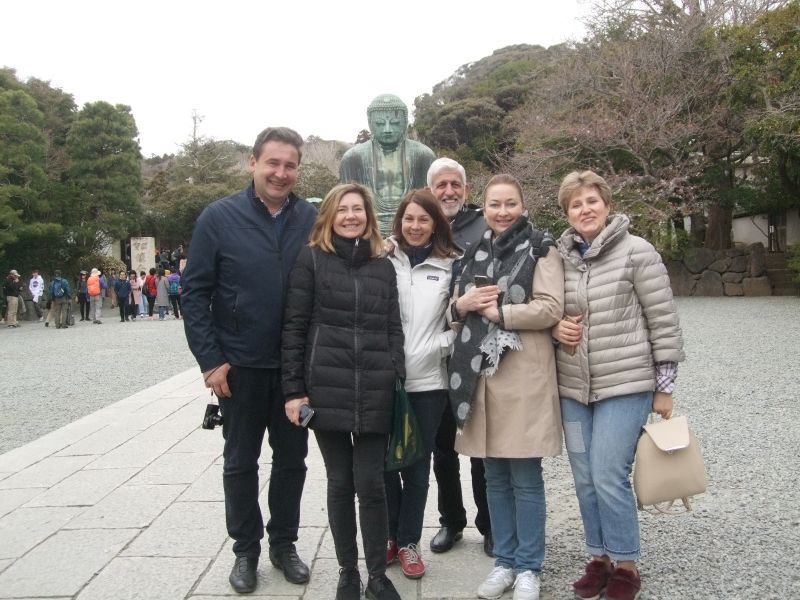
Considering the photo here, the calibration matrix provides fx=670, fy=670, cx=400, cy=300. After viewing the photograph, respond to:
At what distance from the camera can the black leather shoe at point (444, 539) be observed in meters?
3.14

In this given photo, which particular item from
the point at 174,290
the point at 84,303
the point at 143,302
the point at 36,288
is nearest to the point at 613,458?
the point at 174,290

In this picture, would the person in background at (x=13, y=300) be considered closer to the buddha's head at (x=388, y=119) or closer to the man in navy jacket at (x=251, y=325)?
the buddha's head at (x=388, y=119)

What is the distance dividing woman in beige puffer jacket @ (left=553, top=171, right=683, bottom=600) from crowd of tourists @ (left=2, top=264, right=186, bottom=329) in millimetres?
16047

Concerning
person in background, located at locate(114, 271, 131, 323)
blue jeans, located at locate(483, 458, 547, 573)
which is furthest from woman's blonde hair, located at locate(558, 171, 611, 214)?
person in background, located at locate(114, 271, 131, 323)

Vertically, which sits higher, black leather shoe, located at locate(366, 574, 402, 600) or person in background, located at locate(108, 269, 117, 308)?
person in background, located at locate(108, 269, 117, 308)

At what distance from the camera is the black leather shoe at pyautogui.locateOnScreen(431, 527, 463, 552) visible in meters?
3.14

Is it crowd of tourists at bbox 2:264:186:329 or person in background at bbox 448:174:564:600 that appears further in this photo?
crowd of tourists at bbox 2:264:186:329

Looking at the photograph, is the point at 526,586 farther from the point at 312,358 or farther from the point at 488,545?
the point at 312,358

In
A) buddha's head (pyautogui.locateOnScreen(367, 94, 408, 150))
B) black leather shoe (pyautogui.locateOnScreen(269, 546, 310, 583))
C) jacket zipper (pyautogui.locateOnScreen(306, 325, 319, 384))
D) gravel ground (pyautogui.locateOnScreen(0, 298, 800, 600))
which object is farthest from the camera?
buddha's head (pyautogui.locateOnScreen(367, 94, 408, 150))

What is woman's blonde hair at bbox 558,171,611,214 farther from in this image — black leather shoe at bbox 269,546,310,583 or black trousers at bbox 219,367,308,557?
black leather shoe at bbox 269,546,310,583

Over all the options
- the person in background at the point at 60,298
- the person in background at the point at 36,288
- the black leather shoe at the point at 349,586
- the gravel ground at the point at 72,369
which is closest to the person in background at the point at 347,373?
Answer: the black leather shoe at the point at 349,586

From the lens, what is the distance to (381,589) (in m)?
2.57

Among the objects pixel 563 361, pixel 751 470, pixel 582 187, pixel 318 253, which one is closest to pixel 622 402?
pixel 563 361

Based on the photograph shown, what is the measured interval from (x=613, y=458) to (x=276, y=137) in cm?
186
